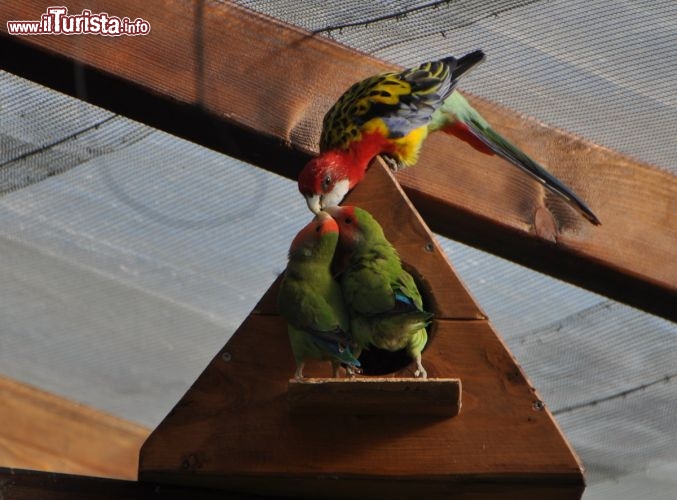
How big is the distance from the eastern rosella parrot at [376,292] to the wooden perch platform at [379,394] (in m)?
0.08

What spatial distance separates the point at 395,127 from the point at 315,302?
0.45 m

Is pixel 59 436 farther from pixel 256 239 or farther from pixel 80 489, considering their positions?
pixel 80 489

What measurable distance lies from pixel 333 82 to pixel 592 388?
102cm

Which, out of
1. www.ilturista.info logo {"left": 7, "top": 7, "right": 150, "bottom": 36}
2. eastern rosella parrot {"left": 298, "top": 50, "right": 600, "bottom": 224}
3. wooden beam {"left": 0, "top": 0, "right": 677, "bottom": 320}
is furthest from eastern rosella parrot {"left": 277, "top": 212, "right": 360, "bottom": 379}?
www.ilturista.info logo {"left": 7, "top": 7, "right": 150, "bottom": 36}

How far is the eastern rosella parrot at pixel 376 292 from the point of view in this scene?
4.87 ft

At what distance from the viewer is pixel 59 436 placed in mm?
2846

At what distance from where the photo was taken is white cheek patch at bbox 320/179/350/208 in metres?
1.70

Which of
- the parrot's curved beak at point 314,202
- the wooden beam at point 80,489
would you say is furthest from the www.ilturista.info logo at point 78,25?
the wooden beam at point 80,489

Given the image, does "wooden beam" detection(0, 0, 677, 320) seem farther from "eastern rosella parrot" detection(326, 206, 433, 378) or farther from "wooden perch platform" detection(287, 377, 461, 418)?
"wooden perch platform" detection(287, 377, 461, 418)

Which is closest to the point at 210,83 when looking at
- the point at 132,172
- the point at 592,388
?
the point at 132,172

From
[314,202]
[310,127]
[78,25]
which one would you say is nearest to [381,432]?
[314,202]

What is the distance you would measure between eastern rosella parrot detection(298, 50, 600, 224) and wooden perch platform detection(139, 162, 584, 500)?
0.17m

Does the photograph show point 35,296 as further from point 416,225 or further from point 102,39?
point 416,225

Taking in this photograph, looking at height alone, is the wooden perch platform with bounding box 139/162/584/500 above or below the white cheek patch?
below
